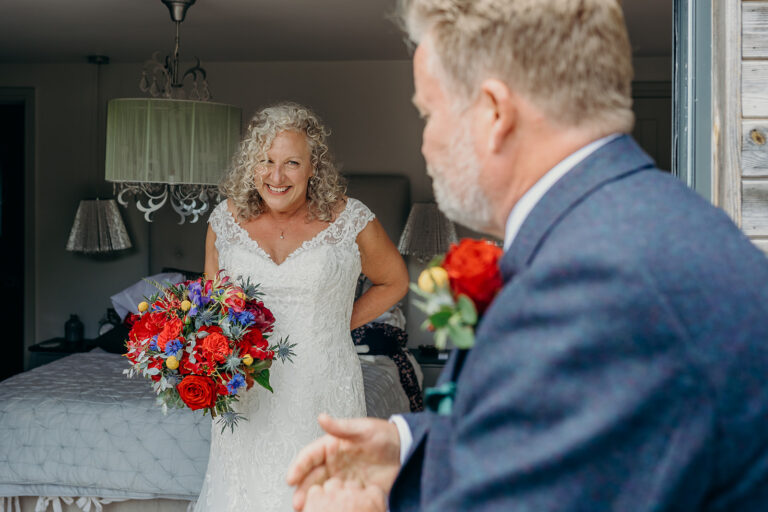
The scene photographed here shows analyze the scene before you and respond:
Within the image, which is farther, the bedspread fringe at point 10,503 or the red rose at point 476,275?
the bedspread fringe at point 10,503

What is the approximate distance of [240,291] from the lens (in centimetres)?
237

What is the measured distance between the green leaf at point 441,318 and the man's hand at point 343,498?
31 centimetres

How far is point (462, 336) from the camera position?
32.3 inches

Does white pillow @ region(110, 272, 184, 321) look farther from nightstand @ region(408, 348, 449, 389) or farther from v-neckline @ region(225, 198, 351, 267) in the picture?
v-neckline @ region(225, 198, 351, 267)

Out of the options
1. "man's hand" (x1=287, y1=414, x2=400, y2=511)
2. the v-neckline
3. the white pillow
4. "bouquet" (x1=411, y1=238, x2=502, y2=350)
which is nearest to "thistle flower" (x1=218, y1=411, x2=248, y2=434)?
the v-neckline

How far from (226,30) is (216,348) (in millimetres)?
3092

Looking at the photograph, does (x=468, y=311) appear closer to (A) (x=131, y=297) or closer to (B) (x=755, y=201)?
(B) (x=755, y=201)

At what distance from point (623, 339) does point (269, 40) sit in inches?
188

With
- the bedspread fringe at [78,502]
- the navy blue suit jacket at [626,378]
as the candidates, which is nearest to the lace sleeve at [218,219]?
the bedspread fringe at [78,502]

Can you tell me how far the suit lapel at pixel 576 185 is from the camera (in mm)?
795

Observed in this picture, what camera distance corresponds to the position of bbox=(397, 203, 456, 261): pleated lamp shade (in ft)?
17.6

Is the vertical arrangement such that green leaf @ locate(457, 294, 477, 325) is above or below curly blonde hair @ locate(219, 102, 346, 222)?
below

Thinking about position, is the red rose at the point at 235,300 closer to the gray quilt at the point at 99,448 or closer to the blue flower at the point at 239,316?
the blue flower at the point at 239,316

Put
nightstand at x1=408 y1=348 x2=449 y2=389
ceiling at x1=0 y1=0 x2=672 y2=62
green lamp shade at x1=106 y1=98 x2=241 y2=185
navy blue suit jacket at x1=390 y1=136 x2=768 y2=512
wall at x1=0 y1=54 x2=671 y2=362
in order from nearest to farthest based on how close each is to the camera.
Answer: navy blue suit jacket at x1=390 y1=136 x2=768 y2=512 → green lamp shade at x1=106 y1=98 x2=241 y2=185 → ceiling at x1=0 y1=0 x2=672 y2=62 → nightstand at x1=408 y1=348 x2=449 y2=389 → wall at x1=0 y1=54 x2=671 y2=362
